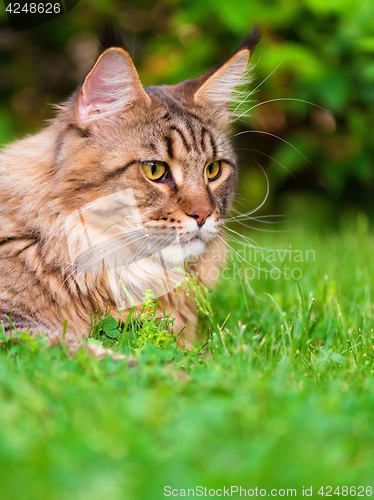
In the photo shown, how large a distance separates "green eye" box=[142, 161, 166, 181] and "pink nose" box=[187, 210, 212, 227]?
0.19 metres

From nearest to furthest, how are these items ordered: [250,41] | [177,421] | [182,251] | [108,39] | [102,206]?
[177,421]
[108,39]
[102,206]
[182,251]
[250,41]

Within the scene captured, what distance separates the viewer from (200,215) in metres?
1.85

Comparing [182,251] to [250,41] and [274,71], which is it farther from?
[274,71]

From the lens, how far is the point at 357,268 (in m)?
2.88

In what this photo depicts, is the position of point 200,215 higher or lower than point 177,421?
higher

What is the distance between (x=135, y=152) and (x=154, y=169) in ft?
0.31

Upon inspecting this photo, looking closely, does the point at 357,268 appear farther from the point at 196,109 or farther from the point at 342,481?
the point at 342,481

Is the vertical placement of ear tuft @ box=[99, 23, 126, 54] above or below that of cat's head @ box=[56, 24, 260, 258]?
above

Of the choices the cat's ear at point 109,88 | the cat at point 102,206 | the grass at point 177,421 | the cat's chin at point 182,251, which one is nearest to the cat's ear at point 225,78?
the cat at point 102,206

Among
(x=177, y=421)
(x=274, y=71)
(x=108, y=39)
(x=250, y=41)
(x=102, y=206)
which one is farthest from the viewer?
(x=274, y=71)

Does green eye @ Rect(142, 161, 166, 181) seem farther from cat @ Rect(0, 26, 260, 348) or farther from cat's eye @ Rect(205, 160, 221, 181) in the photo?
cat's eye @ Rect(205, 160, 221, 181)

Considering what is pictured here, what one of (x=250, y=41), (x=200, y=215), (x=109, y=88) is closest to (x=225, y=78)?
(x=250, y=41)

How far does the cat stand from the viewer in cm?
178

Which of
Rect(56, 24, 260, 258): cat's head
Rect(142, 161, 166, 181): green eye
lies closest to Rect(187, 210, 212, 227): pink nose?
Rect(56, 24, 260, 258): cat's head
